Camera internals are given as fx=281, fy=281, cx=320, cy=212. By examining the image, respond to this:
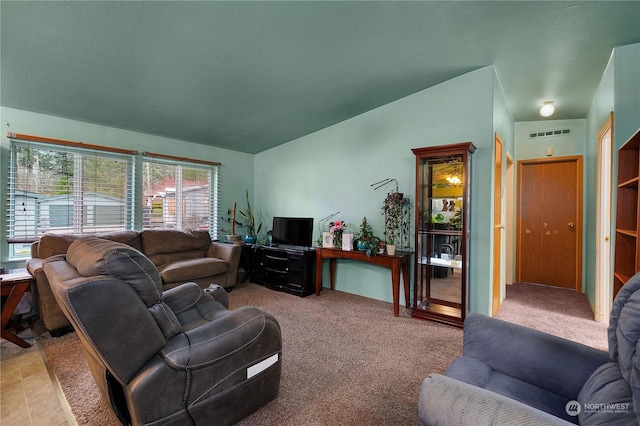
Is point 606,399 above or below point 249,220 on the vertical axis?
below

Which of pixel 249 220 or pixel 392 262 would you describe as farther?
pixel 249 220

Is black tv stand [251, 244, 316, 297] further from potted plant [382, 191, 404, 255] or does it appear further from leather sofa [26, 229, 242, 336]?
potted plant [382, 191, 404, 255]

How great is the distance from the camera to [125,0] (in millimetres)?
1808

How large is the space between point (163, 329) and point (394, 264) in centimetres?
240

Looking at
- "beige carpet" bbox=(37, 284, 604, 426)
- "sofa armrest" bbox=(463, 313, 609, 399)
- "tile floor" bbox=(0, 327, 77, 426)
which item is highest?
"sofa armrest" bbox=(463, 313, 609, 399)

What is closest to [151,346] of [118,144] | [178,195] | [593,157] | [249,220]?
[118,144]

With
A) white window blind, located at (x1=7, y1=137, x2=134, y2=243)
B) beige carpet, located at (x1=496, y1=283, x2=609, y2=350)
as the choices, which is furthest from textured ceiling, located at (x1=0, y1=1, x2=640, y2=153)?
beige carpet, located at (x1=496, y1=283, x2=609, y2=350)

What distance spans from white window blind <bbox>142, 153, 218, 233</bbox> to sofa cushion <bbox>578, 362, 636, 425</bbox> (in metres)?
4.71

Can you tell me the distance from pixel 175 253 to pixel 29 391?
2217 mm

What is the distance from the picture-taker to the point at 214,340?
135 cm

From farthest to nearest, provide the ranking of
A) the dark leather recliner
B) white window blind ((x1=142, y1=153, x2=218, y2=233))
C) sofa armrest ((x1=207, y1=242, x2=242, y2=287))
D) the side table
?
1. white window blind ((x1=142, y1=153, x2=218, y2=233))
2. sofa armrest ((x1=207, y1=242, x2=242, y2=287))
3. the side table
4. the dark leather recliner

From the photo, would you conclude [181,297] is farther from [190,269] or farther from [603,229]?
[603,229]

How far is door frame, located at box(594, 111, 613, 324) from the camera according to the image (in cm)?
297

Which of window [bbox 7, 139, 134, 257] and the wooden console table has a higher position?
window [bbox 7, 139, 134, 257]
